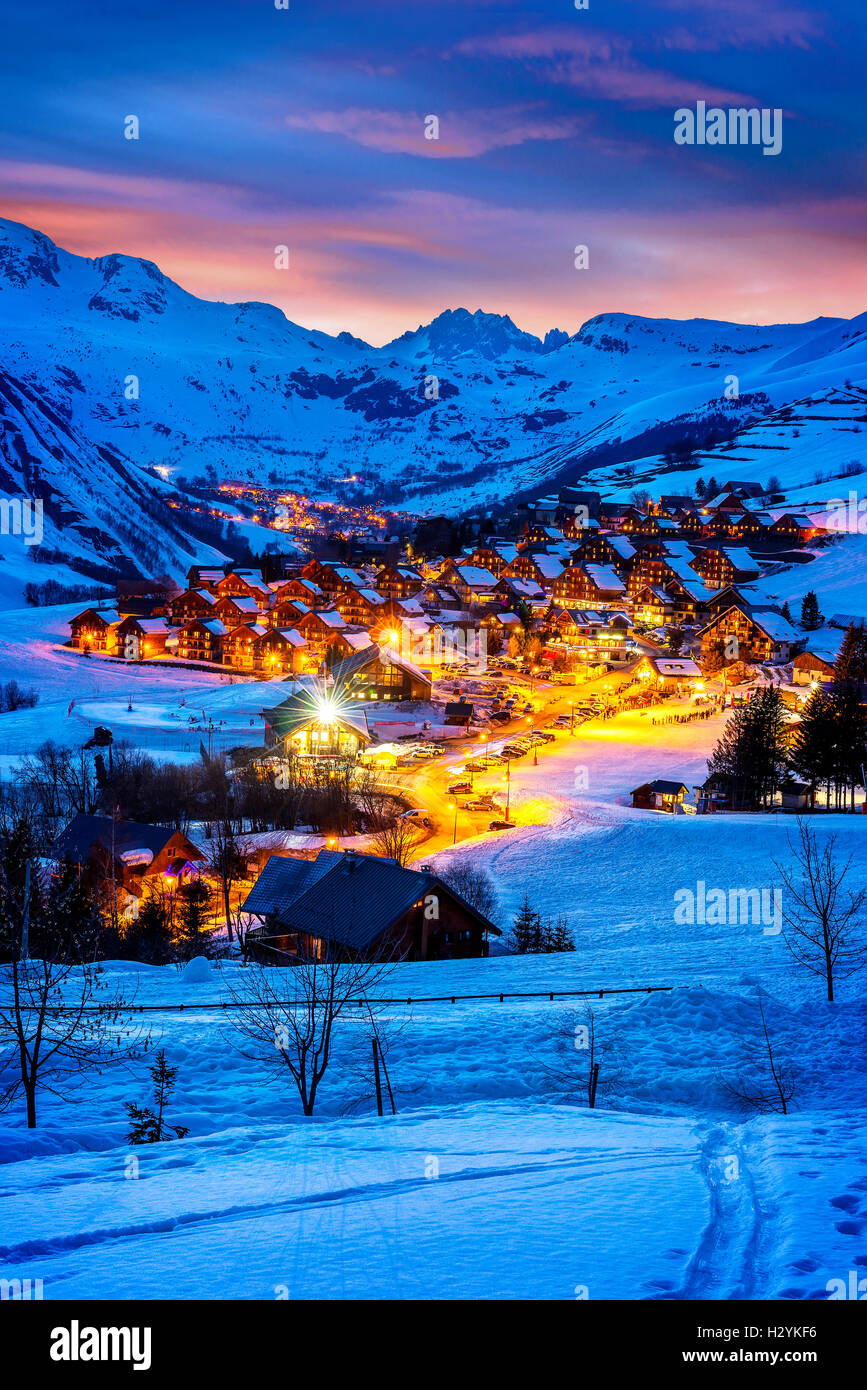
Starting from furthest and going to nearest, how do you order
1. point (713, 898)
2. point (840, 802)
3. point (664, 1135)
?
point (840, 802) → point (713, 898) → point (664, 1135)

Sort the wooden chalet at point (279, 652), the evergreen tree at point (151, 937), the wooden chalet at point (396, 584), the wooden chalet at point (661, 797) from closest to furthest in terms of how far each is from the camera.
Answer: the evergreen tree at point (151, 937), the wooden chalet at point (661, 797), the wooden chalet at point (279, 652), the wooden chalet at point (396, 584)

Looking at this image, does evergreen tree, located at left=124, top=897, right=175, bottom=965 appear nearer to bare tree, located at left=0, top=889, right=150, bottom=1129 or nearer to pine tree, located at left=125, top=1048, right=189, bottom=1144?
bare tree, located at left=0, top=889, right=150, bottom=1129

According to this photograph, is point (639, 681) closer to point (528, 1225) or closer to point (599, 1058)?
point (599, 1058)

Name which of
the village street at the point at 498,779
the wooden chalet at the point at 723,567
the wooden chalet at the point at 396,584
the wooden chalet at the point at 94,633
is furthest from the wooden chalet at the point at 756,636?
the wooden chalet at the point at 94,633

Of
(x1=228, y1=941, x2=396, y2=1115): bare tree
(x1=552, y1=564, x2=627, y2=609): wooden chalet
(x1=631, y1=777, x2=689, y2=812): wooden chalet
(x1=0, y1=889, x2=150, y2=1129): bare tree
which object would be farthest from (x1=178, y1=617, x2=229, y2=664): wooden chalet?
(x1=0, y1=889, x2=150, y2=1129): bare tree

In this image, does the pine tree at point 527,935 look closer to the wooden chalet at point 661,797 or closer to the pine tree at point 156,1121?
the pine tree at point 156,1121

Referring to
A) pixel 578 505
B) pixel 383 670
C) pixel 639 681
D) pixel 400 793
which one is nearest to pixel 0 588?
pixel 578 505

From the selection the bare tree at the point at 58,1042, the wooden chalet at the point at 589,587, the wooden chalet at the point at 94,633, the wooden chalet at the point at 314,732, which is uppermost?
the wooden chalet at the point at 589,587
